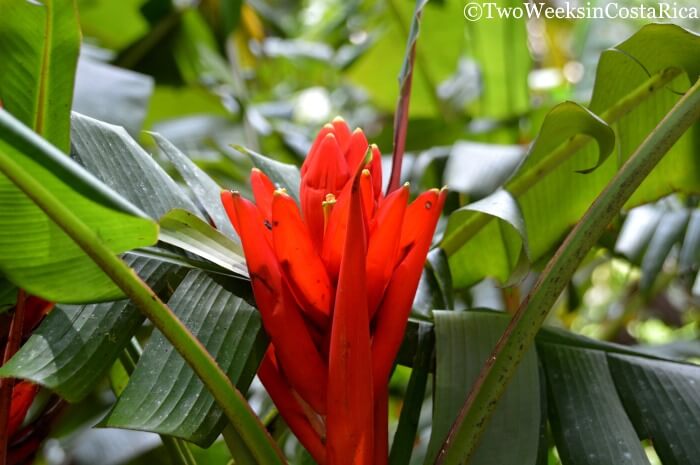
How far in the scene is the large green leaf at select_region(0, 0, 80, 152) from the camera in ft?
1.49

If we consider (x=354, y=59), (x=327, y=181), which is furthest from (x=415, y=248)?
(x=354, y=59)

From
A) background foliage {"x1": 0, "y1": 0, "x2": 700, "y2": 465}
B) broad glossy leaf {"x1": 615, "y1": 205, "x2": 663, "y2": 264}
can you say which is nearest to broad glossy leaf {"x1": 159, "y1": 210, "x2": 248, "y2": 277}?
background foliage {"x1": 0, "y1": 0, "x2": 700, "y2": 465}

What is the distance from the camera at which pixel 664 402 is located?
1.62ft

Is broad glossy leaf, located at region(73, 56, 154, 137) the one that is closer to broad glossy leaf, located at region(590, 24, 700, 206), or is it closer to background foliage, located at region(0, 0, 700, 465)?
background foliage, located at region(0, 0, 700, 465)

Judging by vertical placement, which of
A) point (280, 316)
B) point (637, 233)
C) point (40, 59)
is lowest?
point (637, 233)

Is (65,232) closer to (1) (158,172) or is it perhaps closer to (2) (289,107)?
(1) (158,172)

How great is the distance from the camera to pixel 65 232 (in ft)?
1.17

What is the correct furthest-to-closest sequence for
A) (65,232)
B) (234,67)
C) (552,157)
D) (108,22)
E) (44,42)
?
(108,22) < (234,67) < (552,157) < (44,42) < (65,232)

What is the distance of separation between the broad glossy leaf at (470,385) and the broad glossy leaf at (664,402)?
0.08 metres

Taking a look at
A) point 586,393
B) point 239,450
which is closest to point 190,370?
point 239,450

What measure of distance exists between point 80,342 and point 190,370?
6 cm

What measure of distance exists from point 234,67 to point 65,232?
0.98m

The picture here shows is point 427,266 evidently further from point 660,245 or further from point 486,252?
point 660,245

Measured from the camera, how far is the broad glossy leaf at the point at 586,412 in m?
0.45
